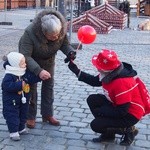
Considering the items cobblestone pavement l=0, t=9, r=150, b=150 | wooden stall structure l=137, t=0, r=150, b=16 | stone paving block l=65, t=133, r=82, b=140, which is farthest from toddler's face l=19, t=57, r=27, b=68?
wooden stall structure l=137, t=0, r=150, b=16

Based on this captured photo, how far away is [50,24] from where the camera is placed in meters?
4.21

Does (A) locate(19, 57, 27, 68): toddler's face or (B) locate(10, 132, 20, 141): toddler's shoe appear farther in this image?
(B) locate(10, 132, 20, 141): toddler's shoe

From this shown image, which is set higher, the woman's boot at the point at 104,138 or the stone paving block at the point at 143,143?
the woman's boot at the point at 104,138

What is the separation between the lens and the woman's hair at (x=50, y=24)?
166 inches

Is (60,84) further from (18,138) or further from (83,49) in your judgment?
(83,49)

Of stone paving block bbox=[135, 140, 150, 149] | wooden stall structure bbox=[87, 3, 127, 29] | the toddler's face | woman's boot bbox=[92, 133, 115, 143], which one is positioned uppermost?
the toddler's face

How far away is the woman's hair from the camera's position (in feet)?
13.8

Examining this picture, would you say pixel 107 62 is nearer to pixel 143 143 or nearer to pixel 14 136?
pixel 143 143

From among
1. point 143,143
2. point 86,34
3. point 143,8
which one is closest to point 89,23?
point 86,34

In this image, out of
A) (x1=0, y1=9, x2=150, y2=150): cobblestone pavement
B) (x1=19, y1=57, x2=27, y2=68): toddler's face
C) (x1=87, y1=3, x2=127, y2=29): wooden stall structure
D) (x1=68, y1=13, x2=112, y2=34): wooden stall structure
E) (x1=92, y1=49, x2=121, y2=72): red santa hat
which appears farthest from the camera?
(x1=87, y1=3, x2=127, y2=29): wooden stall structure

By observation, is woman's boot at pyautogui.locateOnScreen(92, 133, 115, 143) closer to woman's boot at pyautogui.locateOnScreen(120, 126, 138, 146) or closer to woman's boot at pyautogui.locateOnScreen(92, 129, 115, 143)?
Answer: woman's boot at pyautogui.locateOnScreen(92, 129, 115, 143)

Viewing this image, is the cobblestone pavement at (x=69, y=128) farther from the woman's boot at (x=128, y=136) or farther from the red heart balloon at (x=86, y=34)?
the red heart balloon at (x=86, y=34)

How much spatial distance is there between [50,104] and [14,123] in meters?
0.73

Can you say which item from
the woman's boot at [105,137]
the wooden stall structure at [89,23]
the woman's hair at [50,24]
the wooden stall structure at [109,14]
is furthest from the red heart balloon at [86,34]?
the wooden stall structure at [109,14]
